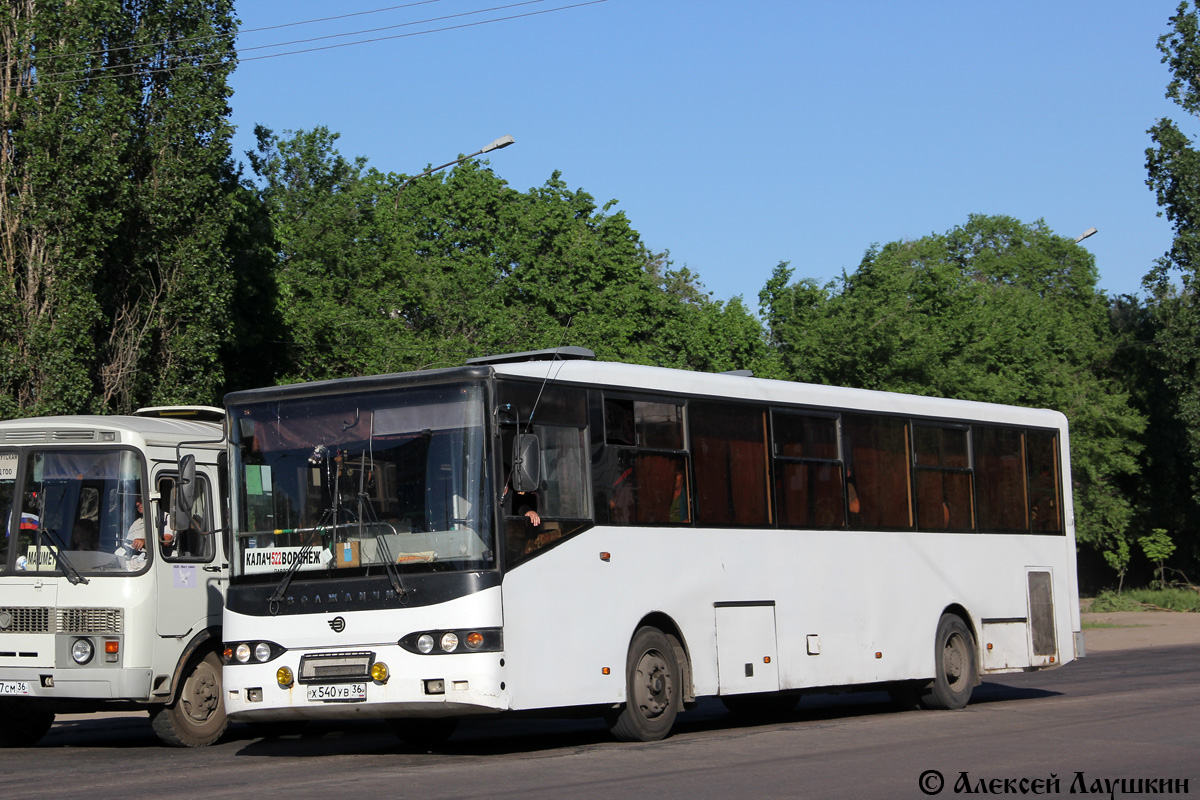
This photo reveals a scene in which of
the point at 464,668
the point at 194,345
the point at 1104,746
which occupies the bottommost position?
the point at 1104,746

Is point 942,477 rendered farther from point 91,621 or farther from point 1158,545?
point 1158,545

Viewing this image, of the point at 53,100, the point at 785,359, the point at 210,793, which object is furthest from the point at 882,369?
the point at 210,793

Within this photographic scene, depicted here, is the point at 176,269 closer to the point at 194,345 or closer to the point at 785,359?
the point at 194,345

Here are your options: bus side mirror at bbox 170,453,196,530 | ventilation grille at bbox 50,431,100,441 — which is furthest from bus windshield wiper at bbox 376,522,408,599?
ventilation grille at bbox 50,431,100,441

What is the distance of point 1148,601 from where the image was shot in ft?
Answer: 160

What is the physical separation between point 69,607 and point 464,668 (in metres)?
4.22

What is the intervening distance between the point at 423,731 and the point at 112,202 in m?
13.8

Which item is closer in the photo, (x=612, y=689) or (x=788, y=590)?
(x=612, y=689)

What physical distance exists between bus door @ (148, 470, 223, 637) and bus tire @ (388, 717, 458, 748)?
2.12 m

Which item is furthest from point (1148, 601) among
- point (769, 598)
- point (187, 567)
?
point (187, 567)

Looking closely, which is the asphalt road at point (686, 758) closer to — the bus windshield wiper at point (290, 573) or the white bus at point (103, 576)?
the white bus at point (103, 576)

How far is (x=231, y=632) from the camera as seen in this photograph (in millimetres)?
11945

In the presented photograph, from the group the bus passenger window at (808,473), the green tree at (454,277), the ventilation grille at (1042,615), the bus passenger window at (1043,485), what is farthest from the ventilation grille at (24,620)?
the green tree at (454,277)

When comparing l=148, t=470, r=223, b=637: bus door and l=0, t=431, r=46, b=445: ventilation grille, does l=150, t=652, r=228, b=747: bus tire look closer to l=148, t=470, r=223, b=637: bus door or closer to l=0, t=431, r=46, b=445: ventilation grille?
l=148, t=470, r=223, b=637: bus door
